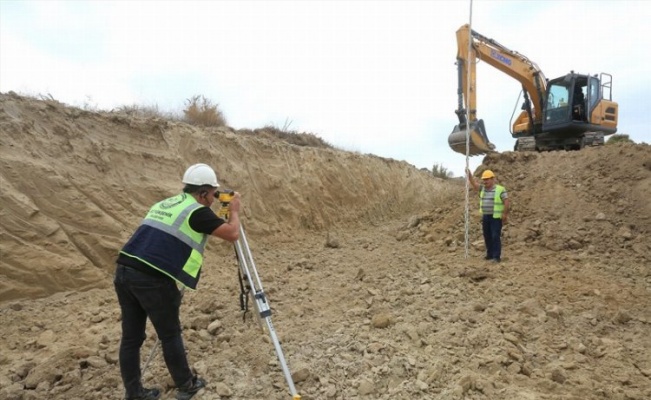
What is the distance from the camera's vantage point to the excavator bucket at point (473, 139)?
948 cm

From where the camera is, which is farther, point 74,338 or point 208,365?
point 74,338

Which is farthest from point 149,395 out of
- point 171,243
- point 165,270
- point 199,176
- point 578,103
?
point 578,103

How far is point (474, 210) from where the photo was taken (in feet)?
31.9

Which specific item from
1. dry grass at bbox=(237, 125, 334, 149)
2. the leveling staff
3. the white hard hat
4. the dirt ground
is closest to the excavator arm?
the dirt ground

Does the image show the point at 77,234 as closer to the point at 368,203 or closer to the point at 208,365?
the point at 208,365

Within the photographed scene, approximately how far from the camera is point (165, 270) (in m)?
3.31

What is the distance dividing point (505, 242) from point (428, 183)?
9297mm

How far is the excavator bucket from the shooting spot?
31.1 feet

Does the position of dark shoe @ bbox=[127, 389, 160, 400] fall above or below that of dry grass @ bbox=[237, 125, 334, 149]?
below

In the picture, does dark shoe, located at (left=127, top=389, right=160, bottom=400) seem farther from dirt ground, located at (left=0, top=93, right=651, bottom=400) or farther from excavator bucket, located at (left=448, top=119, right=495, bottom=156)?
excavator bucket, located at (left=448, top=119, right=495, bottom=156)

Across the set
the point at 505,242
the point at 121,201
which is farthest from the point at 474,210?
the point at 121,201

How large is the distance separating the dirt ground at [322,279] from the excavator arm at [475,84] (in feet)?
3.85

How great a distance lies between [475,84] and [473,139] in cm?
125

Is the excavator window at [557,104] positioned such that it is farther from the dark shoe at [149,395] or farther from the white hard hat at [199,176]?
the dark shoe at [149,395]
